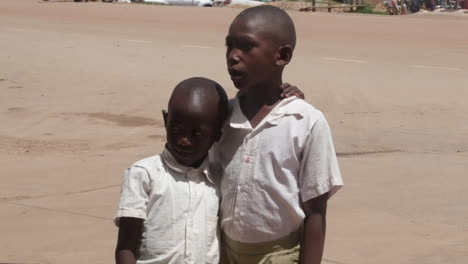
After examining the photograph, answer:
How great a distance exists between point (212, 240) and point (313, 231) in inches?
12.7

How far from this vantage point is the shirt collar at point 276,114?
3.19m

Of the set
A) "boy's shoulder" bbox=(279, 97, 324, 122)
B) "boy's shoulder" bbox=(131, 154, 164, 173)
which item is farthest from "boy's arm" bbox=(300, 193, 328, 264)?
"boy's shoulder" bbox=(131, 154, 164, 173)

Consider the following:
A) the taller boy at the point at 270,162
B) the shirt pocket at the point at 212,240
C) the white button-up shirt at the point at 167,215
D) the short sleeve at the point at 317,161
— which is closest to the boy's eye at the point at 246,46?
the taller boy at the point at 270,162

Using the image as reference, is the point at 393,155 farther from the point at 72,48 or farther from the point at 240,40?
the point at 72,48

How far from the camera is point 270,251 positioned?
10.6 ft

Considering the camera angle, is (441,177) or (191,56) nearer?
(441,177)

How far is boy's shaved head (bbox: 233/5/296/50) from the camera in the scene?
325cm

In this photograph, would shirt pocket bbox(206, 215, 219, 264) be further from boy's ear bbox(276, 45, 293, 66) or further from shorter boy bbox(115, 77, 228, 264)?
boy's ear bbox(276, 45, 293, 66)

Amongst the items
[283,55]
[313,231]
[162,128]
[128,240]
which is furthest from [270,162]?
[162,128]

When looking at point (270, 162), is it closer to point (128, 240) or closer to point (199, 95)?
point (199, 95)

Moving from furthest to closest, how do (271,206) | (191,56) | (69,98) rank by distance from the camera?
(191,56) → (69,98) → (271,206)

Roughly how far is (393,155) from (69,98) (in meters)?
5.14

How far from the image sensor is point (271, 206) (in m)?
3.18

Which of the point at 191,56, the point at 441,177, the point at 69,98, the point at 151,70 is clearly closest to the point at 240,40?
the point at 441,177
